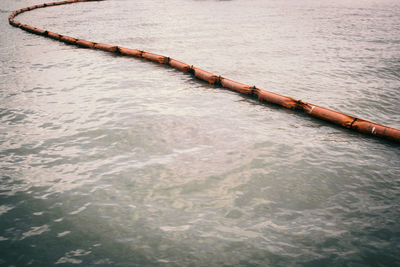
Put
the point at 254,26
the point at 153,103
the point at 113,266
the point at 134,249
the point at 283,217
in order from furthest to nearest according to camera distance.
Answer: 1. the point at 254,26
2. the point at 153,103
3. the point at 283,217
4. the point at 134,249
5. the point at 113,266

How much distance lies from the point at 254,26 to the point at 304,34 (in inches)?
131

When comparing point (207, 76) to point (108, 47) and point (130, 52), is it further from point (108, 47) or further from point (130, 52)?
point (108, 47)

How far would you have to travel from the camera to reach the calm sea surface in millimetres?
2744

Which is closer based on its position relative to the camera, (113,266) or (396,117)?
(113,266)

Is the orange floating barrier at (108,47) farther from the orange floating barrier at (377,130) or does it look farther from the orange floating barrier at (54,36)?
the orange floating barrier at (377,130)

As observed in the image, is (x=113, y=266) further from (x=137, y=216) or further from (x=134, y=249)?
(x=137, y=216)

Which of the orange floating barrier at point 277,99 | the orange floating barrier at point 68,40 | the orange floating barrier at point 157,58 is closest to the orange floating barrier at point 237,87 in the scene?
the orange floating barrier at point 277,99

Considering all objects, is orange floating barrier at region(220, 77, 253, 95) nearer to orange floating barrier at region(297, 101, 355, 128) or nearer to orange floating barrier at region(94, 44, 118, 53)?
orange floating barrier at region(297, 101, 355, 128)

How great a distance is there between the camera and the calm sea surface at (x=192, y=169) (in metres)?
2.74

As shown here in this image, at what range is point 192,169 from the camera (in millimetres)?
3912

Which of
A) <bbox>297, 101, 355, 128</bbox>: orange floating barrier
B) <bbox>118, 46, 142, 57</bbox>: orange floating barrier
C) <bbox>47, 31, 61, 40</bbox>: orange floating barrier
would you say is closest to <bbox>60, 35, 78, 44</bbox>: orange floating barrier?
<bbox>47, 31, 61, 40</bbox>: orange floating barrier

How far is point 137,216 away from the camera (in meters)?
3.10

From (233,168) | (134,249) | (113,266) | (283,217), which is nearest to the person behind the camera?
(113,266)

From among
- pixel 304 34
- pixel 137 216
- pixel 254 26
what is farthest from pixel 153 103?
pixel 254 26
